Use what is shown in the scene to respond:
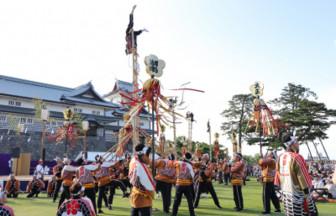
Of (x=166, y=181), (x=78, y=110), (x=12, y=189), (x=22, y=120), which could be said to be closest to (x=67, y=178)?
(x=166, y=181)

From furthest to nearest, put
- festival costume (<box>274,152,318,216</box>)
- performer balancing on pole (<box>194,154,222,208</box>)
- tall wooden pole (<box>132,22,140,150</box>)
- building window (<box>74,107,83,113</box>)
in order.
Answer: building window (<box>74,107,83,113</box>), performer balancing on pole (<box>194,154,222,208</box>), tall wooden pole (<box>132,22,140,150</box>), festival costume (<box>274,152,318,216</box>)

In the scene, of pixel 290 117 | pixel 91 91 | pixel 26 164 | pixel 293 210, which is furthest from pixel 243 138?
pixel 293 210

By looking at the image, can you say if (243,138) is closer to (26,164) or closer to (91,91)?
(91,91)

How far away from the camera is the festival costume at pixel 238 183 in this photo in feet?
33.3

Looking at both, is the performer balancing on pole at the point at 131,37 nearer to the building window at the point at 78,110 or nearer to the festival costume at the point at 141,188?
the festival costume at the point at 141,188

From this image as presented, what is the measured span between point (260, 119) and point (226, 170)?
8538mm

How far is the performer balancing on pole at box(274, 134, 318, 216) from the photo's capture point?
550 centimetres

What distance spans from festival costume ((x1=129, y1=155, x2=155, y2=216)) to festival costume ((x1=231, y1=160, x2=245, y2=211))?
4.99 meters

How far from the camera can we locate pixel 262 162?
32.2 ft

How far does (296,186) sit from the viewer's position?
5668mm

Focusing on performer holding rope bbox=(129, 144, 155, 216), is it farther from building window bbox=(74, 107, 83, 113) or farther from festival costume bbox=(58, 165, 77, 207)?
building window bbox=(74, 107, 83, 113)

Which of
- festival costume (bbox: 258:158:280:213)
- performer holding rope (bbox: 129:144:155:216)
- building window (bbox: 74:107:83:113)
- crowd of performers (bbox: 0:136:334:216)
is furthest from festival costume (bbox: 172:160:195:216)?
building window (bbox: 74:107:83:113)

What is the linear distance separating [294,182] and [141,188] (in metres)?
2.49

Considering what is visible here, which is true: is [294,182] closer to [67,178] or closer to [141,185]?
[141,185]
